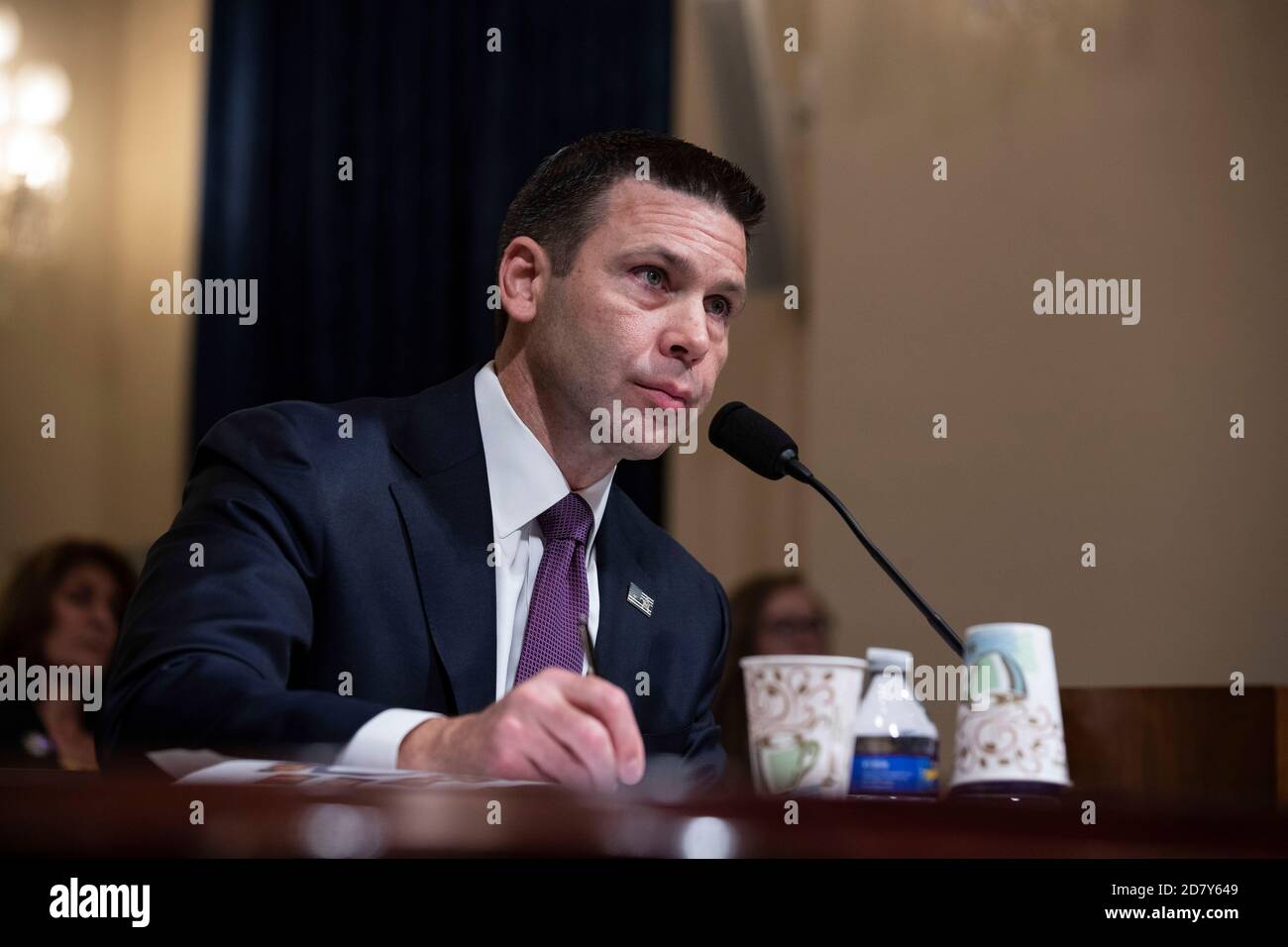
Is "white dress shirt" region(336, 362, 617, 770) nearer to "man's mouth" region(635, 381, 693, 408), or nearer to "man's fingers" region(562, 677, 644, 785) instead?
"man's mouth" region(635, 381, 693, 408)

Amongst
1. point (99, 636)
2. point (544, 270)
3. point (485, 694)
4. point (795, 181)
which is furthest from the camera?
point (795, 181)

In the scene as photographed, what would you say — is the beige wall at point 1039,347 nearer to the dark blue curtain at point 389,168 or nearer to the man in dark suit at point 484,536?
the dark blue curtain at point 389,168

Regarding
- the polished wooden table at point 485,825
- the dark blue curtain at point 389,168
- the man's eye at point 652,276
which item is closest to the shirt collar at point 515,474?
the man's eye at point 652,276

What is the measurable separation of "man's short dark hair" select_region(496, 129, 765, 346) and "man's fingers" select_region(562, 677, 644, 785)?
0.89 m

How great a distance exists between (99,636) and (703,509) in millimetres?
1422

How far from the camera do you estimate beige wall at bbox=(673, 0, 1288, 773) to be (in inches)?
120

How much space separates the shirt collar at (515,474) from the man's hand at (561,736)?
598 millimetres

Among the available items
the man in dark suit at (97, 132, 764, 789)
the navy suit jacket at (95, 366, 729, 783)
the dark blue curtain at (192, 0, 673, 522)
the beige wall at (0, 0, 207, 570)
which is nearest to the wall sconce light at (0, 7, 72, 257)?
the beige wall at (0, 0, 207, 570)

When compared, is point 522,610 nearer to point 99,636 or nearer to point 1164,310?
point 99,636

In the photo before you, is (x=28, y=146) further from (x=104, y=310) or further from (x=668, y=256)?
(x=668, y=256)

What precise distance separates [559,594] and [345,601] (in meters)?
0.24

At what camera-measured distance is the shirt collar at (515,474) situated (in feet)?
5.14

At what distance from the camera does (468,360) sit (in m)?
3.23
